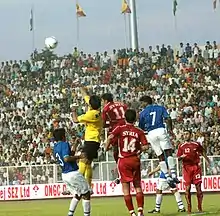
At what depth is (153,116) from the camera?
18844 mm

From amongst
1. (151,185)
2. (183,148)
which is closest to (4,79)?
(151,185)

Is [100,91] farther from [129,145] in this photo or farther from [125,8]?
[129,145]

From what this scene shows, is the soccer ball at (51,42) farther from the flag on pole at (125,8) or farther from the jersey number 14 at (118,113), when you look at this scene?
the jersey number 14 at (118,113)

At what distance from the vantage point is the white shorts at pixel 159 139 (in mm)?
19062

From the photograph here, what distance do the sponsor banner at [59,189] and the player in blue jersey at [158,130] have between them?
49.9ft

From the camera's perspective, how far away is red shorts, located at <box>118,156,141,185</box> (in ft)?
53.7

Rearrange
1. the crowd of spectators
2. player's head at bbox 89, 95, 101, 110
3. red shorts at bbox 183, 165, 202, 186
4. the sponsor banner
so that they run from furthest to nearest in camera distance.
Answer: the crowd of spectators
the sponsor banner
red shorts at bbox 183, 165, 202, 186
player's head at bbox 89, 95, 101, 110

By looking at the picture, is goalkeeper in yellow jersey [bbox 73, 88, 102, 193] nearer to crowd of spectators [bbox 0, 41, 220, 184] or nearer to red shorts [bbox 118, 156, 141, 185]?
red shorts [bbox 118, 156, 141, 185]

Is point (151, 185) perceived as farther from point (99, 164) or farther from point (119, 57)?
point (119, 57)

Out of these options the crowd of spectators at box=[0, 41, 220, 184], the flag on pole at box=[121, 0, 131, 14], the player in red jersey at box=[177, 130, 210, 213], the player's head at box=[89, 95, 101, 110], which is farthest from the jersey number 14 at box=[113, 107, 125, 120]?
the flag on pole at box=[121, 0, 131, 14]

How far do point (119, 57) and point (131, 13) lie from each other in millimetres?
4296

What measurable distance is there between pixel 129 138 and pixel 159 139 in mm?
3029

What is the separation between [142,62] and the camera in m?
46.5

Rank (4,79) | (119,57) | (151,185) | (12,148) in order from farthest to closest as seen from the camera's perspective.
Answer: (4,79), (119,57), (12,148), (151,185)
